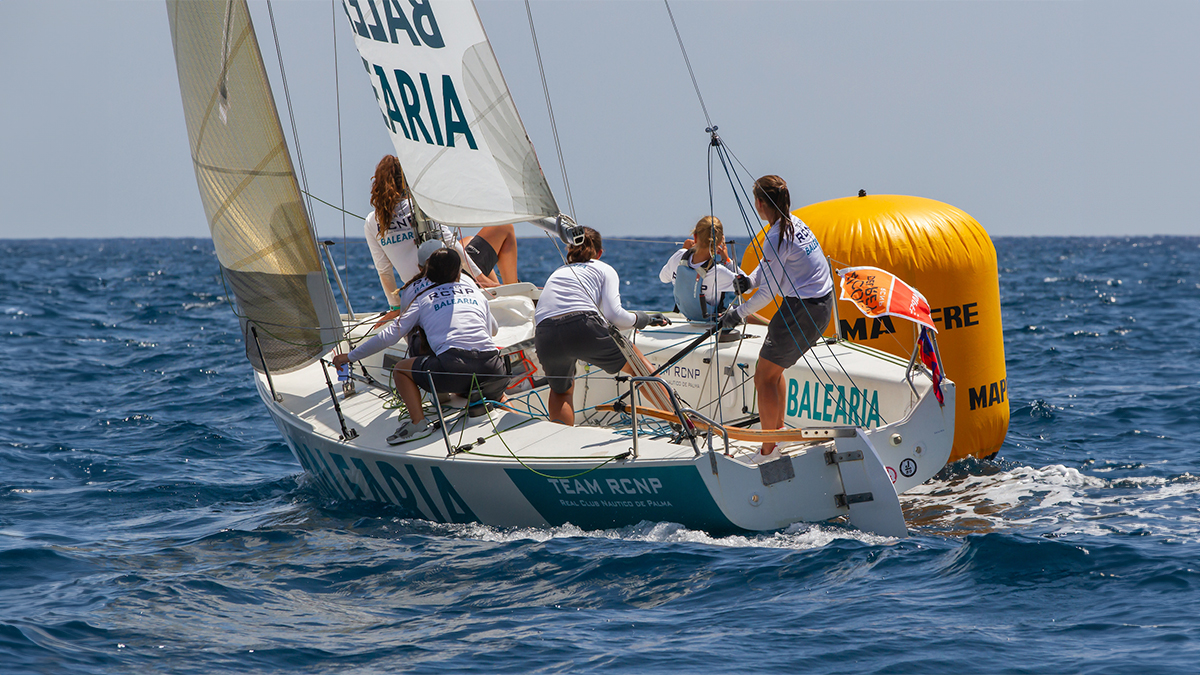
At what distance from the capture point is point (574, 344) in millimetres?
5816

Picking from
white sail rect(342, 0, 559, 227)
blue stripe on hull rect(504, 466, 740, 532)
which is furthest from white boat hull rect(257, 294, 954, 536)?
white sail rect(342, 0, 559, 227)

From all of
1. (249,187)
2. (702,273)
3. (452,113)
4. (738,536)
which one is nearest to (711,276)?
(702,273)

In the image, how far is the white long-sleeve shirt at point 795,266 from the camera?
5.46 meters

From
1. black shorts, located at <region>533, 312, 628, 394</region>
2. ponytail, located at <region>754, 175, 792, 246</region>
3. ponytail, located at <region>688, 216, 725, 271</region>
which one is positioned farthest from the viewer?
ponytail, located at <region>688, 216, 725, 271</region>

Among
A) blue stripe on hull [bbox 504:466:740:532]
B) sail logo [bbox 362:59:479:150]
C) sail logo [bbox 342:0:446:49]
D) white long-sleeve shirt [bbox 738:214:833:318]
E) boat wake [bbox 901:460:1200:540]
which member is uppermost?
sail logo [bbox 342:0:446:49]

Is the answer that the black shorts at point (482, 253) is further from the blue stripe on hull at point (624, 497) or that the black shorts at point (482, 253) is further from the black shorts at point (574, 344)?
the blue stripe on hull at point (624, 497)

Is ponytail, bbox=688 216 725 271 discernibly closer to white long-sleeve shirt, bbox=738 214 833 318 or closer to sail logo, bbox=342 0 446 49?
white long-sleeve shirt, bbox=738 214 833 318

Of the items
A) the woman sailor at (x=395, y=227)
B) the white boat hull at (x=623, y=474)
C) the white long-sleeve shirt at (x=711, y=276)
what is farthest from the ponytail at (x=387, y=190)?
the white long-sleeve shirt at (x=711, y=276)

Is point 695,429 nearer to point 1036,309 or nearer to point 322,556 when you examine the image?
point 322,556

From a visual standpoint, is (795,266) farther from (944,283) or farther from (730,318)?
(944,283)

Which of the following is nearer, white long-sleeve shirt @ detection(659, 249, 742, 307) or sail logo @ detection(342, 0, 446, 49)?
sail logo @ detection(342, 0, 446, 49)

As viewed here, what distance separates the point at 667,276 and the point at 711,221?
1.00 metres

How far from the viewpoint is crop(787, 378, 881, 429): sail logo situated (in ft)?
19.7

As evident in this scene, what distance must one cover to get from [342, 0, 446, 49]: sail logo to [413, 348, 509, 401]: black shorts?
1.94 m
